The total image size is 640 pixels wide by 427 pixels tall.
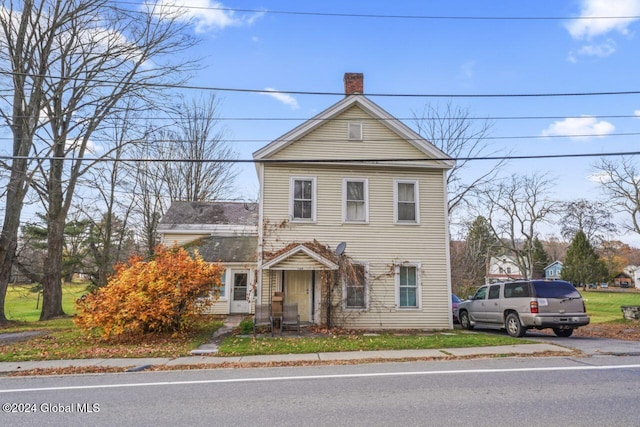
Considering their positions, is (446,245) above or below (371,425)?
above

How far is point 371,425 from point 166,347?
7.80 meters

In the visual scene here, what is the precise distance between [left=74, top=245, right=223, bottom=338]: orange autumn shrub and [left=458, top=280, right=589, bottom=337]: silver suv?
952 cm

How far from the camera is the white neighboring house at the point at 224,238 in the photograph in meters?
19.8

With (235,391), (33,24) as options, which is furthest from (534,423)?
(33,24)

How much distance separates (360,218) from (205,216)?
37.9 ft

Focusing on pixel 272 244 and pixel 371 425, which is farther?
pixel 272 244

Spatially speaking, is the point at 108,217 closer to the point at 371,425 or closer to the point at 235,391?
the point at 235,391

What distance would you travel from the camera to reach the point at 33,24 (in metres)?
18.5

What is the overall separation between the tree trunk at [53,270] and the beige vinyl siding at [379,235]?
12.9 metres

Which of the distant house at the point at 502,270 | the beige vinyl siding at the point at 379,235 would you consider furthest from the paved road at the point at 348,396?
the distant house at the point at 502,270

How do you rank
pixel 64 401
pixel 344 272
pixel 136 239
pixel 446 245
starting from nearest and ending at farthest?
pixel 64 401
pixel 344 272
pixel 446 245
pixel 136 239

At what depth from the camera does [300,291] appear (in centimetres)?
1525

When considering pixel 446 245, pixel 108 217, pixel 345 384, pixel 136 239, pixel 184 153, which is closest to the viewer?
pixel 345 384

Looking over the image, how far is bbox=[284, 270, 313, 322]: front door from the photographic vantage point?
15.2 m
